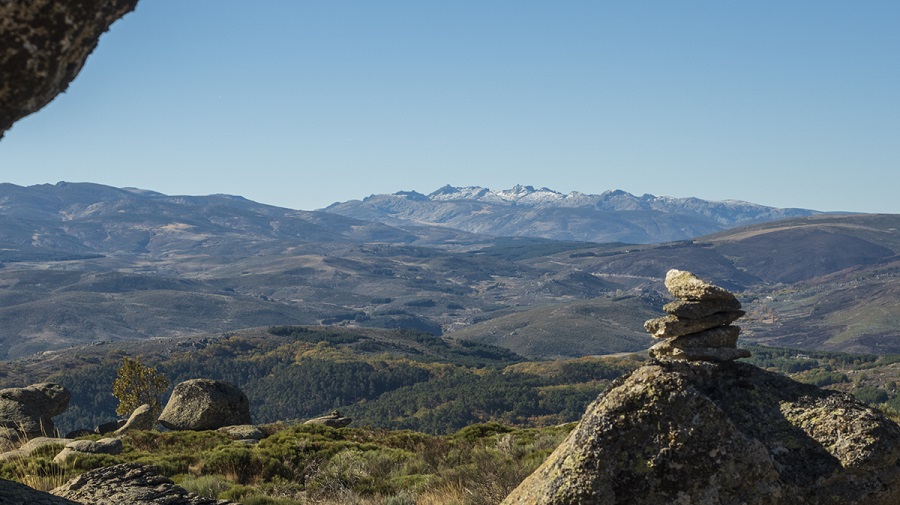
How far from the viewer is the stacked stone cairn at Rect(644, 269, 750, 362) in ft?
45.2

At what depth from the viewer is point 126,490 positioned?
34.2 feet

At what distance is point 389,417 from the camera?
580ft

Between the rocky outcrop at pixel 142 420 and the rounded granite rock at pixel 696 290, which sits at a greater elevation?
the rounded granite rock at pixel 696 290

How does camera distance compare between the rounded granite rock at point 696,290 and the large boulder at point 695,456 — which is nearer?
the large boulder at point 695,456

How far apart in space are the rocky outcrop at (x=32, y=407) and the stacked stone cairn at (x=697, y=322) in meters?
31.0

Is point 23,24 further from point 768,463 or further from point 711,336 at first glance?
point 711,336

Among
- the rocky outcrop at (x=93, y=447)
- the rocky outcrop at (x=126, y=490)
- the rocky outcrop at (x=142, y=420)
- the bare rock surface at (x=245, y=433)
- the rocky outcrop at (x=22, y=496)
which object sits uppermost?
the rocky outcrop at (x=22, y=496)

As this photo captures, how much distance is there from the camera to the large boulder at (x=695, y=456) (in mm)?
8789

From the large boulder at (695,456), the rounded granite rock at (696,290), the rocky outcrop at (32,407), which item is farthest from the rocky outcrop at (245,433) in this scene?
the large boulder at (695,456)

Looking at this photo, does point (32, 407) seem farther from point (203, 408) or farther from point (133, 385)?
point (133, 385)

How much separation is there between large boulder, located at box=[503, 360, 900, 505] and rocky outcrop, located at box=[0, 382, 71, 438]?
32.9m

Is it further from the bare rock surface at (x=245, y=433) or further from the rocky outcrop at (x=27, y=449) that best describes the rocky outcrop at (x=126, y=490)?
the bare rock surface at (x=245, y=433)

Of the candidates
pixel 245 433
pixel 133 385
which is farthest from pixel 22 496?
pixel 133 385

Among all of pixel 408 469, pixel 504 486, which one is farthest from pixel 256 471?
pixel 504 486
